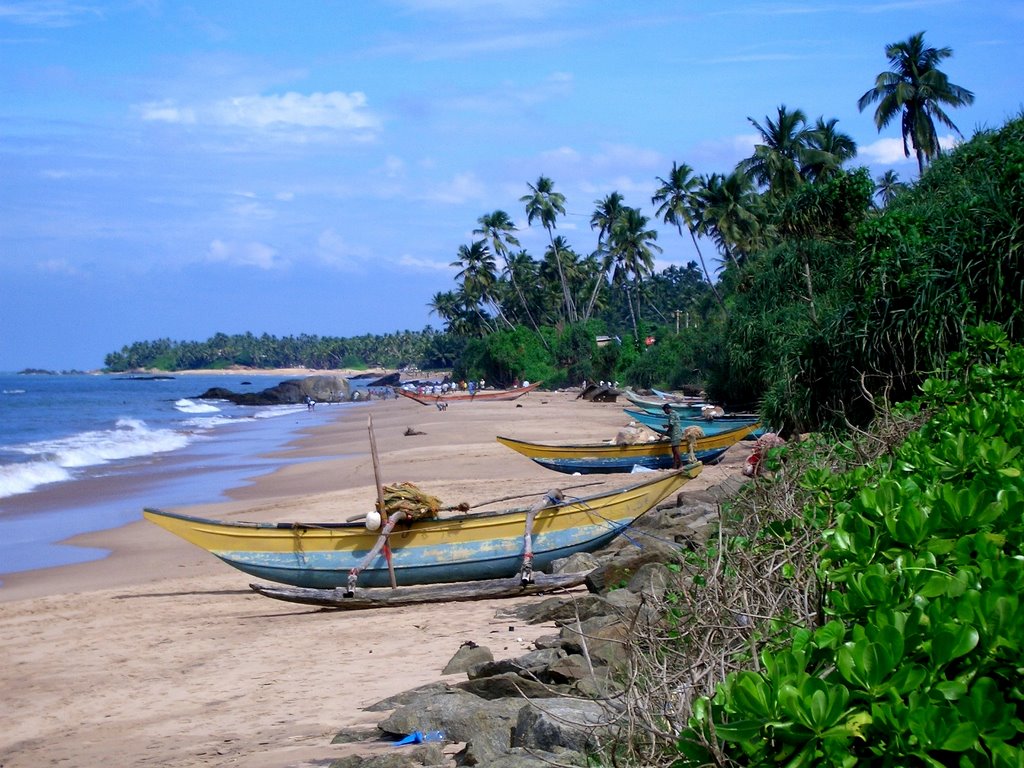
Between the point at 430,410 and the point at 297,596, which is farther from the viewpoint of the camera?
the point at 430,410

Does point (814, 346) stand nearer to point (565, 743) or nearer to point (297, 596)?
point (297, 596)

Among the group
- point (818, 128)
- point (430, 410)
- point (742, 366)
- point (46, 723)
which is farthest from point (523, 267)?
point (46, 723)

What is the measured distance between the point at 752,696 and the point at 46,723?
23.3 feet

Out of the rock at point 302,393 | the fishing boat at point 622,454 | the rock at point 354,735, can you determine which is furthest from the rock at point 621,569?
the rock at point 302,393

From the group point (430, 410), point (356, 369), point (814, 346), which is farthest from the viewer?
point (356, 369)

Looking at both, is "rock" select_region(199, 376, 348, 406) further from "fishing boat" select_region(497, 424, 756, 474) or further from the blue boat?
the blue boat

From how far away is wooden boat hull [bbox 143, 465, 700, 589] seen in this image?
10.8 m

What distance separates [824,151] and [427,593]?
3422 cm

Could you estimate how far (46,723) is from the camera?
→ 753cm

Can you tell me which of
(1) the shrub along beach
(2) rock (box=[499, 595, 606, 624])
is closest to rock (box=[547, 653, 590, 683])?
(1) the shrub along beach

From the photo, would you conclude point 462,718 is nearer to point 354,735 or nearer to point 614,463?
point 354,735

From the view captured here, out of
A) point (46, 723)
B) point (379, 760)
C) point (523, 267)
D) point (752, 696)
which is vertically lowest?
point (46, 723)

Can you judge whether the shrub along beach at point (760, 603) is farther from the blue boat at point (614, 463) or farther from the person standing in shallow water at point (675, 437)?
the person standing in shallow water at point (675, 437)

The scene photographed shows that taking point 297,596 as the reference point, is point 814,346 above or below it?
above
